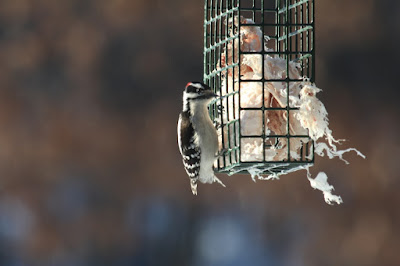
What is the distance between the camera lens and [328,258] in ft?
40.4

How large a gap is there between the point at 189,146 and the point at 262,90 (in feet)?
2.76

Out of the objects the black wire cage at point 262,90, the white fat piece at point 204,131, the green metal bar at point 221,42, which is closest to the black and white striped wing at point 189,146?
the white fat piece at point 204,131

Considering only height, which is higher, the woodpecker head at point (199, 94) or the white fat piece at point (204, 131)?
the woodpecker head at point (199, 94)

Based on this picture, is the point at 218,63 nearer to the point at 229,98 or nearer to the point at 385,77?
the point at 229,98

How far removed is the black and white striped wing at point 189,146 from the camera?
8.31 meters

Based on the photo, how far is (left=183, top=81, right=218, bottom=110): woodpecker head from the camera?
809 centimetres

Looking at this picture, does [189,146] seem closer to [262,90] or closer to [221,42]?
[221,42]

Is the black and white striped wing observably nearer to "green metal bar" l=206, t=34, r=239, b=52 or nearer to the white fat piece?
the white fat piece

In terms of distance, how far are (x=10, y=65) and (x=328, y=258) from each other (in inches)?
141

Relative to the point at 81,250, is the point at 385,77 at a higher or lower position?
higher

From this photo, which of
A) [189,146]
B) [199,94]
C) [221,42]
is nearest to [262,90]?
[199,94]

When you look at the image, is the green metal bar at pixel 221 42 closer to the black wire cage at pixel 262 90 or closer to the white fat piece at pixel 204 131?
the black wire cage at pixel 262 90

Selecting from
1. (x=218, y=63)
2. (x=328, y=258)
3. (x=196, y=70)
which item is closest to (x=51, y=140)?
(x=196, y=70)

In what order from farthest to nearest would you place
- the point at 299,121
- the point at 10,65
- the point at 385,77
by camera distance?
the point at 10,65 < the point at 385,77 < the point at 299,121
